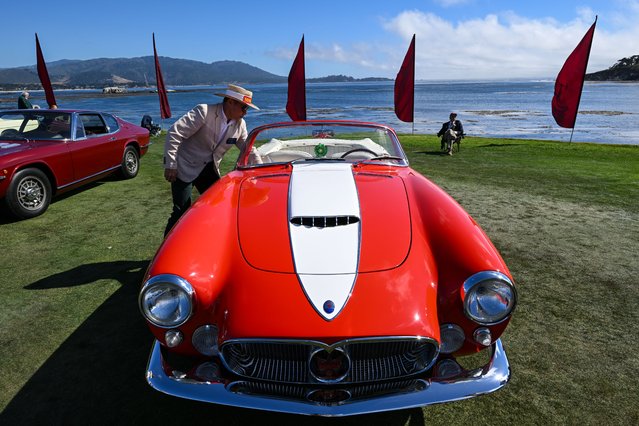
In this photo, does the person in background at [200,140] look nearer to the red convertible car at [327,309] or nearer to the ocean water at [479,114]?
the red convertible car at [327,309]

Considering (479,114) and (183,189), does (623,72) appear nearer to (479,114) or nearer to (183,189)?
(479,114)

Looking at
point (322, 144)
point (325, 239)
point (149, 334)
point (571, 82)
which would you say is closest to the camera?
point (325, 239)

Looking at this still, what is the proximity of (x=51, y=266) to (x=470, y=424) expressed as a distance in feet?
13.6

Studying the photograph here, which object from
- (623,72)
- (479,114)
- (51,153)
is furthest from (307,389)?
(623,72)

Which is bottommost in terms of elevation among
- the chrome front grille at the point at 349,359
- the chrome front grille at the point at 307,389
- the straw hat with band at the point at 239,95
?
the chrome front grille at the point at 307,389

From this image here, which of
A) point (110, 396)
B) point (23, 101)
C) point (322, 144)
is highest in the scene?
point (23, 101)

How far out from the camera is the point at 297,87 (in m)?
13.1

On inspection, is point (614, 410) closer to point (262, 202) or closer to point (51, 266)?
point (262, 202)

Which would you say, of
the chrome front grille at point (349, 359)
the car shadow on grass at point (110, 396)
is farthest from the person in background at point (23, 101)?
the chrome front grille at point (349, 359)

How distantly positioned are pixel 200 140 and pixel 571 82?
1438cm

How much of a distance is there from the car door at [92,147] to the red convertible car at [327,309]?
196 inches

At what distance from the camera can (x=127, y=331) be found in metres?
3.14

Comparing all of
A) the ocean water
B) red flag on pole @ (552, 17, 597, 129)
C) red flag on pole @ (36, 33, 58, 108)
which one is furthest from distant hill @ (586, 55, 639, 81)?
red flag on pole @ (36, 33, 58, 108)

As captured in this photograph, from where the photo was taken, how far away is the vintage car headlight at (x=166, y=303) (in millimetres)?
2078
